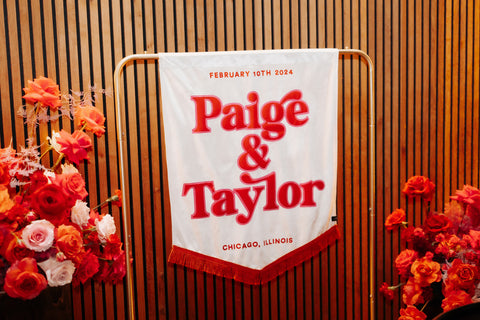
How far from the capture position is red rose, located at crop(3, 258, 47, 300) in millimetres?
1746

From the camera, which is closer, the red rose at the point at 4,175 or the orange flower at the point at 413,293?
the red rose at the point at 4,175

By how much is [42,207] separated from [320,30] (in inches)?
71.3

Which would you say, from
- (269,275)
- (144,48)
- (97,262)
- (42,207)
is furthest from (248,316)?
(144,48)

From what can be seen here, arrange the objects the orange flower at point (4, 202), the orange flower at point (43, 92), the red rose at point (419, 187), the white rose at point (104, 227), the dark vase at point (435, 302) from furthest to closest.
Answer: the red rose at point (419, 187)
the dark vase at point (435, 302)
the orange flower at point (43, 92)
the white rose at point (104, 227)
the orange flower at point (4, 202)

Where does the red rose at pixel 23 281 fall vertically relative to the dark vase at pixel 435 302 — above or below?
above

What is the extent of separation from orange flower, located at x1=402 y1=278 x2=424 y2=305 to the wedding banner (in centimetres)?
59

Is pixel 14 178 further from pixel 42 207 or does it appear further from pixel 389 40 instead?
pixel 389 40

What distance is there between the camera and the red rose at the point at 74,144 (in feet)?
7.13

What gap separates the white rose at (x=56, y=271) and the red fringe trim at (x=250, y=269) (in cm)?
71

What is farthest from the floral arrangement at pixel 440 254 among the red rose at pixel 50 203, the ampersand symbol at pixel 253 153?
the red rose at pixel 50 203

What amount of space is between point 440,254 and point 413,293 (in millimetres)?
281

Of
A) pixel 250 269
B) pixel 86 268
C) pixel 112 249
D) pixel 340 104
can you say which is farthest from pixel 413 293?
pixel 86 268

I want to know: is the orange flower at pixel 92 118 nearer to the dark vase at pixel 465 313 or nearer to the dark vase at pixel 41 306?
the dark vase at pixel 41 306

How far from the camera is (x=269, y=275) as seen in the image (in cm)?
260
